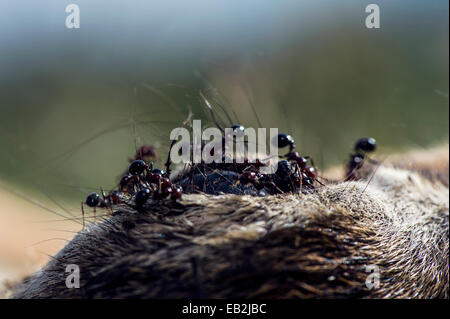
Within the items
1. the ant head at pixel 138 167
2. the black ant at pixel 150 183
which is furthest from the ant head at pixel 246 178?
the ant head at pixel 138 167

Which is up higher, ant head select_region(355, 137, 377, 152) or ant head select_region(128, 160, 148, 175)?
ant head select_region(355, 137, 377, 152)

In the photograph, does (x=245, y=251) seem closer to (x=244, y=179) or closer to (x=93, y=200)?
(x=244, y=179)

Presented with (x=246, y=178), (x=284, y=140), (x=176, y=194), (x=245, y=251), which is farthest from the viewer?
(x=284, y=140)

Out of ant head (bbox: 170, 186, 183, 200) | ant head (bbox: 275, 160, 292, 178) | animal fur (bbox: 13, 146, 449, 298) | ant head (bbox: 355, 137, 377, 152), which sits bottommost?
animal fur (bbox: 13, 146, 449, 298)

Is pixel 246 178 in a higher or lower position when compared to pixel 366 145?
lower

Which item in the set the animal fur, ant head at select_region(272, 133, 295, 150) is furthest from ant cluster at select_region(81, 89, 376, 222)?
ant head at select_region(272, 133, 295, 150)

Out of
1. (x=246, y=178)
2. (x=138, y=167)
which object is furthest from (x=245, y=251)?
(x=138, y=167)

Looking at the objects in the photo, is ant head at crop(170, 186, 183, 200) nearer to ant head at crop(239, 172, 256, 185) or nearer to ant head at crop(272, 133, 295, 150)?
ant head at crop(239, 172, 256, 185)

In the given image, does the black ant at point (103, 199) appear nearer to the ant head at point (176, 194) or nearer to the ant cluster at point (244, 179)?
the ant cluster at point (244, 179)
